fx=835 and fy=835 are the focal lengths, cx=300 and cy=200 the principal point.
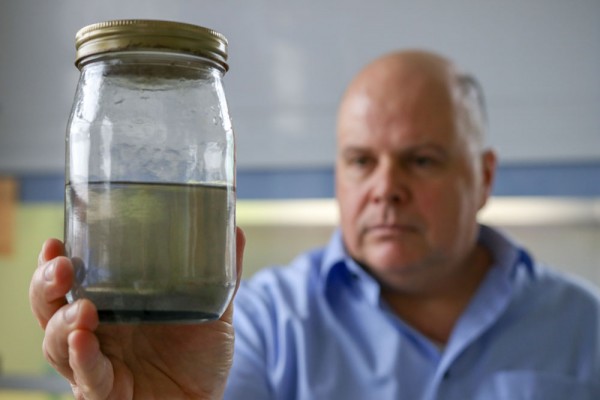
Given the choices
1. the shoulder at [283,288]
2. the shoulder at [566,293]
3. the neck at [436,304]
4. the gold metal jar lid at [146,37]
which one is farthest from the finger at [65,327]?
the shoulder at [566,293]

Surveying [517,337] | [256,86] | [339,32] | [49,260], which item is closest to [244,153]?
[256,86]

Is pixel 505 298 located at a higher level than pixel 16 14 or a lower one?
lower

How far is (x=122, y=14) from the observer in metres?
2.14

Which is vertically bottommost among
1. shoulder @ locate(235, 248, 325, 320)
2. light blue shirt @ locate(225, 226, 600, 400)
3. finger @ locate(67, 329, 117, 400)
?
light blue shirt @ locate(225, 226, 600, 400)

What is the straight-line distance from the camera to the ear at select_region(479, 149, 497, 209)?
5.33 ft

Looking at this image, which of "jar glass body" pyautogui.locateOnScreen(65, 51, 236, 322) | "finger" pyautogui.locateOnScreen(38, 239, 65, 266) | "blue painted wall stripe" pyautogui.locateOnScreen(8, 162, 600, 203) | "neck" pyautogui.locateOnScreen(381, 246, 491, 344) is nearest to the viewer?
"jar glass body" pyautogui.locateOnScreen(65, 51, 236, 322)

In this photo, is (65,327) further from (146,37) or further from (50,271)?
(146,37)

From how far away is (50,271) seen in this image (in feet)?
1.86

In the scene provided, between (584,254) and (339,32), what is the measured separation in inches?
31.6

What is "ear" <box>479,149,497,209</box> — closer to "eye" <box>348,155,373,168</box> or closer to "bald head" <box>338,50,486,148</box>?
"bald head" <box>338,50,486,148</box>

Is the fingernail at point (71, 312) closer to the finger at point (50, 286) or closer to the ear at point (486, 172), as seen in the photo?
the finger at point (50, 286)

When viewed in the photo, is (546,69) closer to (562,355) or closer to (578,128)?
(578,128)

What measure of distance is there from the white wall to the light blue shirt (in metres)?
0.54

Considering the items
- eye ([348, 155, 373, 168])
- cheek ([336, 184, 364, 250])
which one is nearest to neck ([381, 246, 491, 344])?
cheek ([336, 184, 364, 250])
